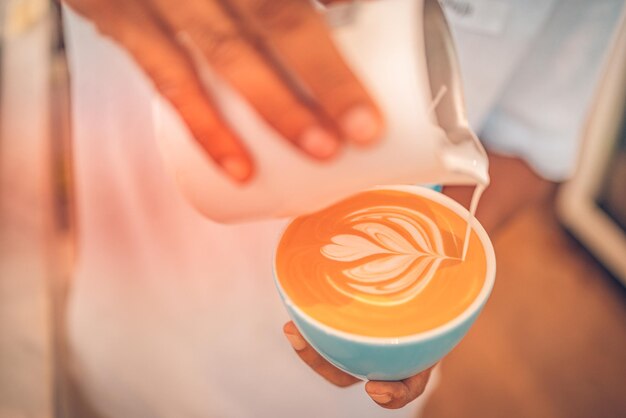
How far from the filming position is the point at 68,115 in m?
0.71

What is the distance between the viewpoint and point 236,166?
10.2 inches

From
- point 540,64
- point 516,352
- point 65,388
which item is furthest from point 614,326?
point 65,388

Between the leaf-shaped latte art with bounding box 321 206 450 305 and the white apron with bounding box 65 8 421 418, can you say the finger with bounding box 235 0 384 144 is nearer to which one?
the leaf-shaped latte art with bounding box 321 206 450 305

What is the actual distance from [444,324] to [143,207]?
0.38 meters

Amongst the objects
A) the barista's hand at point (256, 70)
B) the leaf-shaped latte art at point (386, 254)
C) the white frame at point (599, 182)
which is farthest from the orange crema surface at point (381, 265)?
the white frame at point (599, 182)

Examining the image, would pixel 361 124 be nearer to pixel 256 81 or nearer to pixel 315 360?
pixel 256 81

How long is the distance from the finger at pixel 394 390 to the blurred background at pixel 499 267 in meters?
0.13

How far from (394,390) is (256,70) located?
20 cm

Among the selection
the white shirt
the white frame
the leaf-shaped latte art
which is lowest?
the white frame

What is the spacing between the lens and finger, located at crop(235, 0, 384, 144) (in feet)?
0.75

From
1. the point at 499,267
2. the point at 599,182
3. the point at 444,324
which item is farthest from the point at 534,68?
the point at 599,182

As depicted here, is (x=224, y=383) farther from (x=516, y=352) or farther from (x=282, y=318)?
(x=516, y=352)

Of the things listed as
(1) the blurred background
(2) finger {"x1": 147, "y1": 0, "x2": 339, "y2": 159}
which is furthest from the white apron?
(2) finger {"x1": 147, "y1": 0, "x2": 339, "y2": 159}

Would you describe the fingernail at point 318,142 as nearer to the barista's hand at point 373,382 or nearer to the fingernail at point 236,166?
the fingernail at point 236,166
